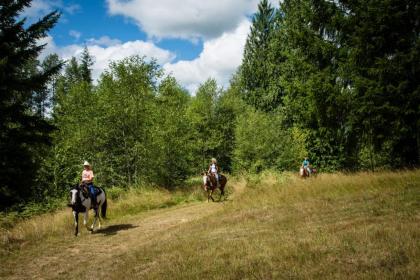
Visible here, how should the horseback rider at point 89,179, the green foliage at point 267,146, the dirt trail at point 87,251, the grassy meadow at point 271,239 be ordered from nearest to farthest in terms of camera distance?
1. the grassy meadow at point 271,239
2. the dirt trail at point 87,251
3. the horseback rider at point 89,179
4. the green foliage at point 267,146

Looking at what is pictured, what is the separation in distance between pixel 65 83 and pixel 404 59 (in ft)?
180

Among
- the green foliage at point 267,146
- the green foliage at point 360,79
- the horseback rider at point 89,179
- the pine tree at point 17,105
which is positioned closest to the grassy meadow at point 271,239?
the horseback rider at point 89,179

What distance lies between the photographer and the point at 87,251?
36.3 ft

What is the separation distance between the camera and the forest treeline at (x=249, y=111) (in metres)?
18.8

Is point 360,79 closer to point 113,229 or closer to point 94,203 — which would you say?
point 113,229

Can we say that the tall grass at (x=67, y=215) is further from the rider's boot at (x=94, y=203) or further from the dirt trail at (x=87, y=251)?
the rider's boot at (x=94, y=203)

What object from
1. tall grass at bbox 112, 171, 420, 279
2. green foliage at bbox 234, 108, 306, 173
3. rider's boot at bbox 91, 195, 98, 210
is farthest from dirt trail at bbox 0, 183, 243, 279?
green foliage at bbox 234, 108, 306, 173

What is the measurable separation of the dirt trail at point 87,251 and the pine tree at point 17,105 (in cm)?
620

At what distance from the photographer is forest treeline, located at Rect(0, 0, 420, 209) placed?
18.8 meters

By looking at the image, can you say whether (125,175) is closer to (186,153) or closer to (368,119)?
(186,153)

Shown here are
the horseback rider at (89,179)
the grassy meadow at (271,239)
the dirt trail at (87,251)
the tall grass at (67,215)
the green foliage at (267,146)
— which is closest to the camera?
the grassy meadow at (271,239)

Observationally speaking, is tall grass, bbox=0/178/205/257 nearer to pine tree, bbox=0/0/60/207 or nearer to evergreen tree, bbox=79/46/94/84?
pine tree, bbox=0/0/60/207

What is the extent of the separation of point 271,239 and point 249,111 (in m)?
26.1

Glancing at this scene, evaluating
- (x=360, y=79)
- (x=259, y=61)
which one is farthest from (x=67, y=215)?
(x=259, y=61)
